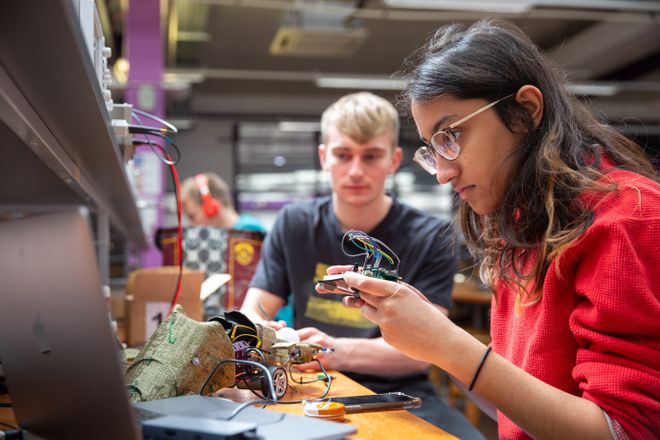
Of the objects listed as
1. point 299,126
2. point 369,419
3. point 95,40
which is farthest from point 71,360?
point 299,126

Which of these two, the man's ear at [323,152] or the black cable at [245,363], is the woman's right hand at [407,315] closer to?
the black cable at [245,363]

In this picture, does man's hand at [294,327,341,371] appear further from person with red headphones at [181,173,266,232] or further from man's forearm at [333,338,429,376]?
person with red headphones at [181,173,266,232]

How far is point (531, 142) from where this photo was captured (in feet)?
4.37

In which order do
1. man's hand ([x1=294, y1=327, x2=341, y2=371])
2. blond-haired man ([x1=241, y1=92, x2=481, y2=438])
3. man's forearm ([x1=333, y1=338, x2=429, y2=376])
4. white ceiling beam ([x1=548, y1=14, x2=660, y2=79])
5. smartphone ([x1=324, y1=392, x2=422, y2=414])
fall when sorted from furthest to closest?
white ceiling beam ([x1=548, y1=14, x2=660, y2=79]), blond-haired man ([x1=241, y1=92, x2=481, y2=438]), man's forearm ([x1=333, y1=338, x2=429, y2=376]), man's hand ([x1=294, y1=327, x2=341, y2=371]), smartphone ([x1=324, y1=392, x2=422, y2=414])

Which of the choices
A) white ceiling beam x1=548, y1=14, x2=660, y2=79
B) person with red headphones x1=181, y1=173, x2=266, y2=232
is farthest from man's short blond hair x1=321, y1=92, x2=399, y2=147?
Answer: white ceiling beam x1=548, y1=14, x2=660, y2=79

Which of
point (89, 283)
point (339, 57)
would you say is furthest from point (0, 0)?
point (339, 57)

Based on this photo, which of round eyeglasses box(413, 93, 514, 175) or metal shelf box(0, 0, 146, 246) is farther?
round eyeglasses box(413, 93, 514, 175)

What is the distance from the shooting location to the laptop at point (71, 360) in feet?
2.39

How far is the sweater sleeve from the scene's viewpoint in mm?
1075

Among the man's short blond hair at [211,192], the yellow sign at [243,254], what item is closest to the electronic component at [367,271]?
the yellow sign at [243,254]

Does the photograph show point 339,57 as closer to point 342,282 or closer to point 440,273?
point 440,273

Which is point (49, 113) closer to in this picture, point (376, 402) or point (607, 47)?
point (376, 402)

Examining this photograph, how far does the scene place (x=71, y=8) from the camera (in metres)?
0.72

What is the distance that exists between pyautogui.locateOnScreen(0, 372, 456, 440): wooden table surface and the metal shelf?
1.65 ft
